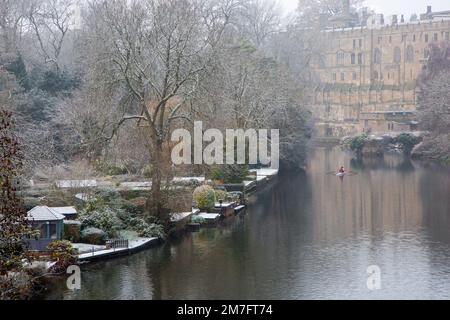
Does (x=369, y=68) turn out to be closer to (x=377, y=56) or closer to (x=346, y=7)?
(x=377, y=56)

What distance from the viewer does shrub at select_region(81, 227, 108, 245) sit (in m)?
21.7

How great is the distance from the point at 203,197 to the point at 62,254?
31.0 ft

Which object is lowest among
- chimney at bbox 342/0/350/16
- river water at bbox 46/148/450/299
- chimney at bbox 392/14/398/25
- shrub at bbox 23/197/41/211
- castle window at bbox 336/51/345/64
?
river water at bbox 46/148/450/299

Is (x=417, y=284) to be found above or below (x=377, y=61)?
below

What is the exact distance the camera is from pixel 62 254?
1919cm

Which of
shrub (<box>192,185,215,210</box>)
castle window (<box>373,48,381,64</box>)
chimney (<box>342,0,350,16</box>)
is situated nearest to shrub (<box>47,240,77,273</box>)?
shrub (<box>192,185,215,210</box>)

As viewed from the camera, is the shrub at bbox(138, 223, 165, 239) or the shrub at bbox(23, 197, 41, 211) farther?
the shrub at bbox(23, 197, 41, 211)

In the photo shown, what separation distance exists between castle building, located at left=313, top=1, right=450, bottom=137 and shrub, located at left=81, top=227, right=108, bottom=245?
5572 centimetres

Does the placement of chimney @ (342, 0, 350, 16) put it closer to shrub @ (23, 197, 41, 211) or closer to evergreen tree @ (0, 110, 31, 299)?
shrub @ (23, 197, 41, 211)

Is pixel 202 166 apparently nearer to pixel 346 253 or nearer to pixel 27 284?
pixel 346 253

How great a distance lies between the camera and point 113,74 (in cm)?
2628
